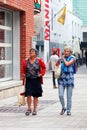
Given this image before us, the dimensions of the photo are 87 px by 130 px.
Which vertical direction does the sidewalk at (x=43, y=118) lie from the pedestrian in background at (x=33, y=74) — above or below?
below

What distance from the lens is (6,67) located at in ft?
60.1

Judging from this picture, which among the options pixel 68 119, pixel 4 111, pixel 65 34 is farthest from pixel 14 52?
pixel 65 34

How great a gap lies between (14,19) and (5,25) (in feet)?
1.96

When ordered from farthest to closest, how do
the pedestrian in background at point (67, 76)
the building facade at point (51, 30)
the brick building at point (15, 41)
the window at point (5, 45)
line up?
the building facade at point (51, 30) → the brick building at point (15, 41) → the window at point (5, 45) → the pedestrian in background at point (67, 76)

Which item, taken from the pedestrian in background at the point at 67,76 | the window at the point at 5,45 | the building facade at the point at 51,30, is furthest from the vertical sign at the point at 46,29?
the pedestrian in background at the point at 67,76

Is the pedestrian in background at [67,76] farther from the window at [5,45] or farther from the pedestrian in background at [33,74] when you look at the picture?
the window at [5,45]

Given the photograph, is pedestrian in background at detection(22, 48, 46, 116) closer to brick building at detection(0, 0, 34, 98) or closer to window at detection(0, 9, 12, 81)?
window at detection(0, 9, 12, 81)

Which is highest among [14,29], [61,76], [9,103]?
[14,29]

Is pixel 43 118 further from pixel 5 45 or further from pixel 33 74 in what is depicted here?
pixel 5 45

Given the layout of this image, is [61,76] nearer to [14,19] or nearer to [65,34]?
[14,19]

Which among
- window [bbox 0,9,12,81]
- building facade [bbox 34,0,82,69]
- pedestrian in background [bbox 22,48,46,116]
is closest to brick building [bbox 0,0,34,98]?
window [bbox 0,9,12,81]

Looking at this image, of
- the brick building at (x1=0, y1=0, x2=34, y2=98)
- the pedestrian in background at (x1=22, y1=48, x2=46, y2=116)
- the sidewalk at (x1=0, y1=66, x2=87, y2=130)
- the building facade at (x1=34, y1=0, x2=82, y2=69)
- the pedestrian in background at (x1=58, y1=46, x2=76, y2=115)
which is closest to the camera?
the sidewalk at (x1=0, y1=66, x2=87, y2=130)

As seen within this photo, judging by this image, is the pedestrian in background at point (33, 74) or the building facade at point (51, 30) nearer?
the pedestrian in background at point (33, 74)

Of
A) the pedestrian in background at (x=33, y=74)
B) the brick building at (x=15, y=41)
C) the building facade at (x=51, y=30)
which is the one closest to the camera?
the pedestrian in background at (x=33, y=74)
